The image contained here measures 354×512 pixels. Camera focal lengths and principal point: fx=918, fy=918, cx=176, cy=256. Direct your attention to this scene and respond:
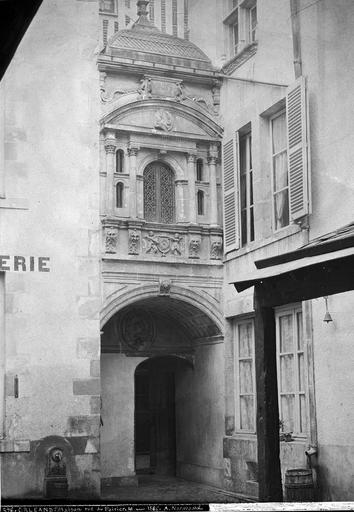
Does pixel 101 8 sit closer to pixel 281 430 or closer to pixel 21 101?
pixel 21 101

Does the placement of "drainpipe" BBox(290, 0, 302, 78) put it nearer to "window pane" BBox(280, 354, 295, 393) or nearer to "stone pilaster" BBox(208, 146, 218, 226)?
"stone pilaster" BBox(208, 146, 218, 226)

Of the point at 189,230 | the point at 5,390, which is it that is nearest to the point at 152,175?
the point at 189,230

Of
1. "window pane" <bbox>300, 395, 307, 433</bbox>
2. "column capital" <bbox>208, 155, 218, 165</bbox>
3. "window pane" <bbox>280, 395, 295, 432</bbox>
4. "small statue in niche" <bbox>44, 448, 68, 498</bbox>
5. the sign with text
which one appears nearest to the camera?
"small statue in niche" <bbox>44, 448, 68, 498</bbox>

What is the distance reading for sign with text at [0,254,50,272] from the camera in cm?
628

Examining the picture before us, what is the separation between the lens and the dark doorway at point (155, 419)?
660 cm

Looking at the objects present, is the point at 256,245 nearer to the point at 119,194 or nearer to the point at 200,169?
the point at 200,169

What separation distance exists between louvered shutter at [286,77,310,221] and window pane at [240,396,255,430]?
1358 millimetres

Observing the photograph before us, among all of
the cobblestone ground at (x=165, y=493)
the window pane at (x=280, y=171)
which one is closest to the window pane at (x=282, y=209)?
the window pane at (x=280, y=171)

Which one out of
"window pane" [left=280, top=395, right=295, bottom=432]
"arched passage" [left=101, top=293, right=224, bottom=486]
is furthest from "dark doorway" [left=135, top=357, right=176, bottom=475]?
"window pane" [left=280, top=395, right=295, bottom=432]

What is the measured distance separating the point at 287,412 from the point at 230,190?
1.68 metres

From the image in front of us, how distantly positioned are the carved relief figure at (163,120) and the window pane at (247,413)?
6.72 feet

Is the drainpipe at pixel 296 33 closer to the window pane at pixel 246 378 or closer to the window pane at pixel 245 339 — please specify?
the window pane at pixel 245 339

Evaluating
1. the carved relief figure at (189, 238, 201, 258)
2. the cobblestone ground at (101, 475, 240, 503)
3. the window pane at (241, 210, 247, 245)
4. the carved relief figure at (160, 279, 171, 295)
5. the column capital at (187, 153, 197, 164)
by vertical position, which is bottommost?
the cobblestone ground at (101, 475, 240, 503)

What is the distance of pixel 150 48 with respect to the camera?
6.64 metres
